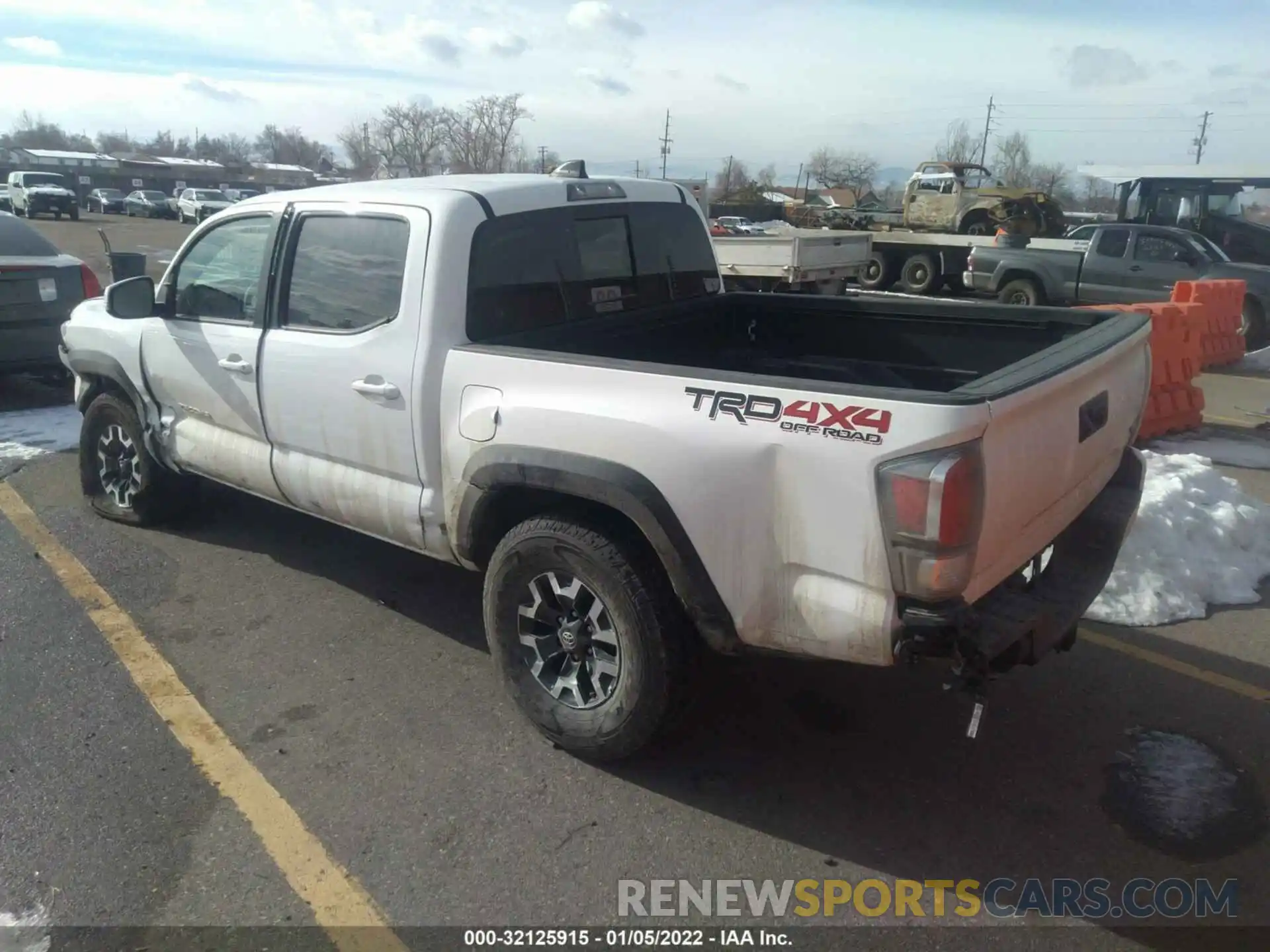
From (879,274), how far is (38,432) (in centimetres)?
1534

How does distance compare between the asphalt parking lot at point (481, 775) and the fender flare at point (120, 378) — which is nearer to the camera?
the asphalt parking lot at point (481, 775)

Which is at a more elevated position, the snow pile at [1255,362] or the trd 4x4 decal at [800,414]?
the trd 4x4 decal at [800,414]

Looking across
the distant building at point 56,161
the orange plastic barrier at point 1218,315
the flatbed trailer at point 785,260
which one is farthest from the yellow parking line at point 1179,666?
the distant building at point 56,161

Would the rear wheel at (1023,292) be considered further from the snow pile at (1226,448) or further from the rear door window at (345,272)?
the rear door window at (345,272)

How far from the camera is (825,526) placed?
269 cm

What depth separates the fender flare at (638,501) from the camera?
2957 mm

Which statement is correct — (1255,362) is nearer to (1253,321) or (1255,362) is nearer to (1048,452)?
(1253,321)

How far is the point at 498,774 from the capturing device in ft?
11.2

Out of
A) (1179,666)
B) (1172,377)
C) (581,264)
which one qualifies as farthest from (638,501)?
(1172,377)

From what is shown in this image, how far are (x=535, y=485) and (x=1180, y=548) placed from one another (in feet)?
12.1

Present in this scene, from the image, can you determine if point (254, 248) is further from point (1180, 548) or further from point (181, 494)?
point (1180, 548)

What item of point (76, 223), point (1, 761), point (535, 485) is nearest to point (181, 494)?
point (1, 761)

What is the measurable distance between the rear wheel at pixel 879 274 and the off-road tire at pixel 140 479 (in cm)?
1568

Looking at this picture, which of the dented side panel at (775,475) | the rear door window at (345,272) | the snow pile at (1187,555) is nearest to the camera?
the dented side panel at (775,475)
